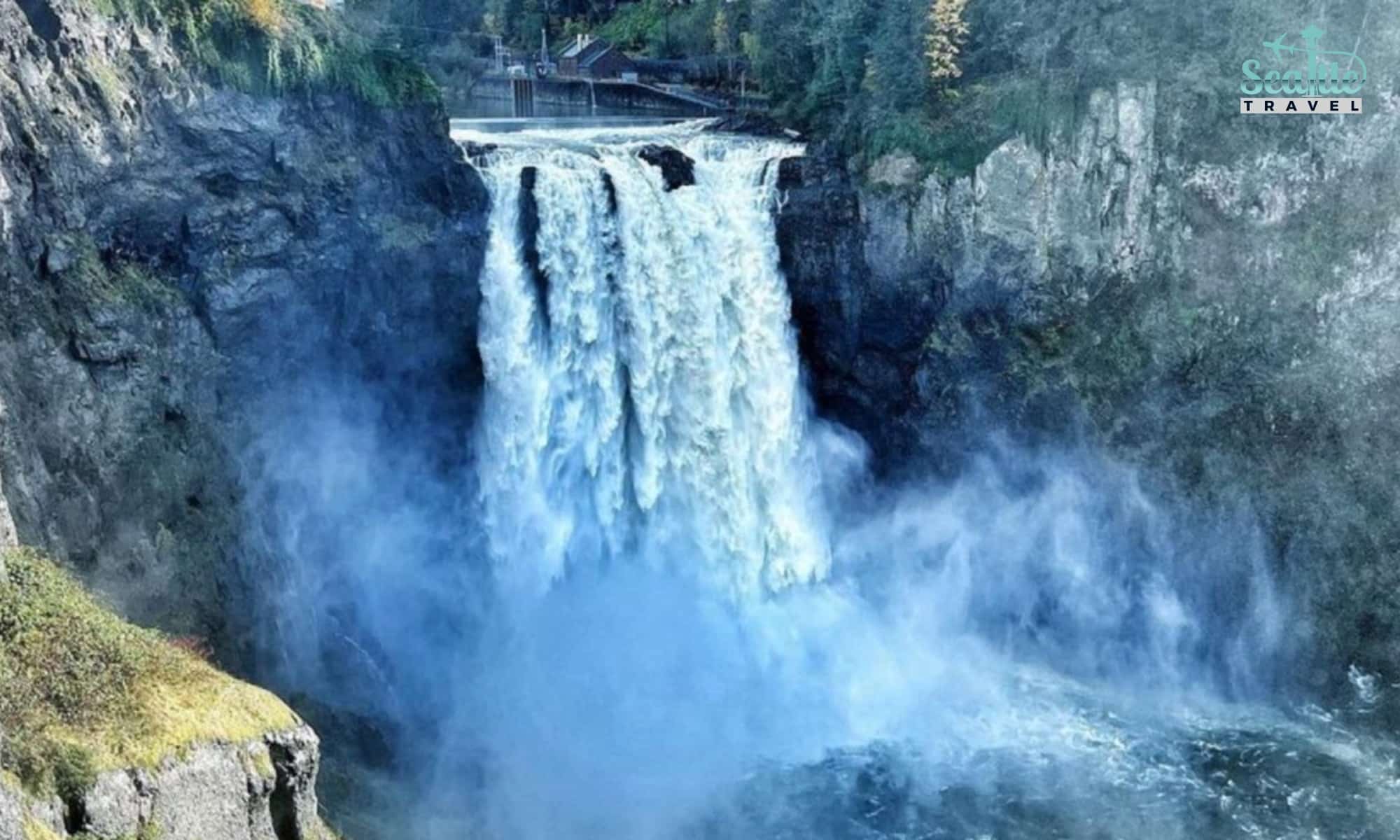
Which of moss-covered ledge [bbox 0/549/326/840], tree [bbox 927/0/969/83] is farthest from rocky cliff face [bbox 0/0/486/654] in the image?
tree [bbox 927/0/969/83]

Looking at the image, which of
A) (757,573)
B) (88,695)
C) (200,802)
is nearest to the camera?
(88,695)

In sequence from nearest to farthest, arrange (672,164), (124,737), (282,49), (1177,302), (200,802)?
(124,737) → (200,802) → (282,49) → (1177,302) → (672,164)

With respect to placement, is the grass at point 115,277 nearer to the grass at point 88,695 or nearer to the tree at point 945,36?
the grass at point 88,695

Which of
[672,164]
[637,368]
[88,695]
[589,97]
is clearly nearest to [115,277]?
[88,695]

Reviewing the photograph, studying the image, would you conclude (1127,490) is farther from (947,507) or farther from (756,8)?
(756,8)

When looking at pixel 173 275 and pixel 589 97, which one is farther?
pixel 589 97

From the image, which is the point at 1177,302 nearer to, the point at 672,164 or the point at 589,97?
the point at 672,164
